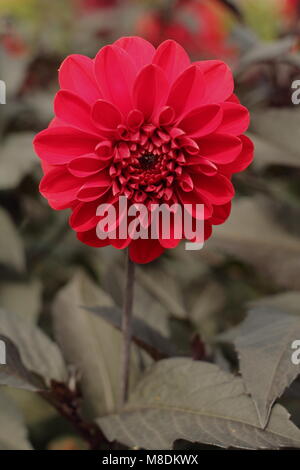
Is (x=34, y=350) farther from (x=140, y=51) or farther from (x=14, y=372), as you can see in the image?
(x=140, y=51)

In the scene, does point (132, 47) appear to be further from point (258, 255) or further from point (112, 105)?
point (258, 255)

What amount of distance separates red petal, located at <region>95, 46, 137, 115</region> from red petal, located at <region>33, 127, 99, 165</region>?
0.11 ft

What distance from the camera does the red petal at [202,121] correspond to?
483 millimetres

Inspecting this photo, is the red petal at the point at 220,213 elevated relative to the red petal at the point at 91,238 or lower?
elevated

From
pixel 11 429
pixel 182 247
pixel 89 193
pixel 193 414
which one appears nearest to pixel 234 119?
pixel 89 193

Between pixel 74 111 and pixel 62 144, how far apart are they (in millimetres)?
27

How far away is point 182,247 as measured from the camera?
102 centimetres

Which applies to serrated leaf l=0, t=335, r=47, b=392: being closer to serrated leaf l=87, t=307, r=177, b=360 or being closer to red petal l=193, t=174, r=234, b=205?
serrated leaf l=87, t=307, r=177, b=360

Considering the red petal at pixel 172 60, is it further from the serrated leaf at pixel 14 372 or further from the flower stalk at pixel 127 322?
the serrated leaf at pixel 14 372

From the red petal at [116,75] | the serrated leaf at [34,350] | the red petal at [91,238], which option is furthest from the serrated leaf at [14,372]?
the red petal at [116,75]

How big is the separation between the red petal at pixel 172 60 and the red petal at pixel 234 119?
0.05 m

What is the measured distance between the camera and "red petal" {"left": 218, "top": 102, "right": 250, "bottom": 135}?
19.5 inches

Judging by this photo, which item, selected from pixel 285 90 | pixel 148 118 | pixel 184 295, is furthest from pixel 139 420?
pixel 285 90

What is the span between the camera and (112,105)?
1.58 feet
